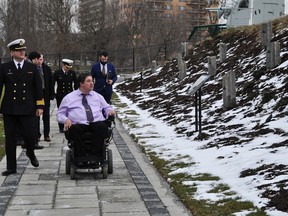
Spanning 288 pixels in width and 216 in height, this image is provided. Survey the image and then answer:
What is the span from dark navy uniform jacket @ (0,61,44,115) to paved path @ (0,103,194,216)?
35.0 inches

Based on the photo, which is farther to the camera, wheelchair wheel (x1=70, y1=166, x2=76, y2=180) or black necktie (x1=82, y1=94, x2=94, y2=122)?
black necktie (x1=82, y1=94, x2=94, y2=122)

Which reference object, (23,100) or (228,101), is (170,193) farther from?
(228,101)

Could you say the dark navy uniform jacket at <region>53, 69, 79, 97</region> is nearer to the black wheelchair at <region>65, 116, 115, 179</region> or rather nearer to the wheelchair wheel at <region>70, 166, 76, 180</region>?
the black wheelchair at <region>65, 116, 115, 179</region>

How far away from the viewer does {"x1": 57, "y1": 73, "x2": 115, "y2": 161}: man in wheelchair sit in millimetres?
6676

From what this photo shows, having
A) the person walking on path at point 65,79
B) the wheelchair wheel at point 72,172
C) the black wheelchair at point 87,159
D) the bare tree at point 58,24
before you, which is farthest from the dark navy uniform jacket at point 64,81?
the bare tree at point 58,24

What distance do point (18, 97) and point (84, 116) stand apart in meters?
0.88

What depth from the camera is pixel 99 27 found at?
186ft

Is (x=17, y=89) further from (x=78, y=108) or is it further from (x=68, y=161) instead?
(x=68, y=161)

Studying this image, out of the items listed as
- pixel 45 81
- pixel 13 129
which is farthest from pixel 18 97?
pixel 45 81

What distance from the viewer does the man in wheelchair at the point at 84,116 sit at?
263 inches

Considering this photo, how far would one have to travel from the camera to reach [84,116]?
22.6 feet

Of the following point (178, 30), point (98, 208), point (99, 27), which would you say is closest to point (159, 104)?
point (98, 208)

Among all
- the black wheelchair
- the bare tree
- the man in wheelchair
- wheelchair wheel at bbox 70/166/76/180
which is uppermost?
the bare tree

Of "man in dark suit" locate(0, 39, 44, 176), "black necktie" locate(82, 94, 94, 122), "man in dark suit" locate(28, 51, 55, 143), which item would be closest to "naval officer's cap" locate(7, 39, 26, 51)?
"man in dark suit" locate(0, 39, 44, 176)
